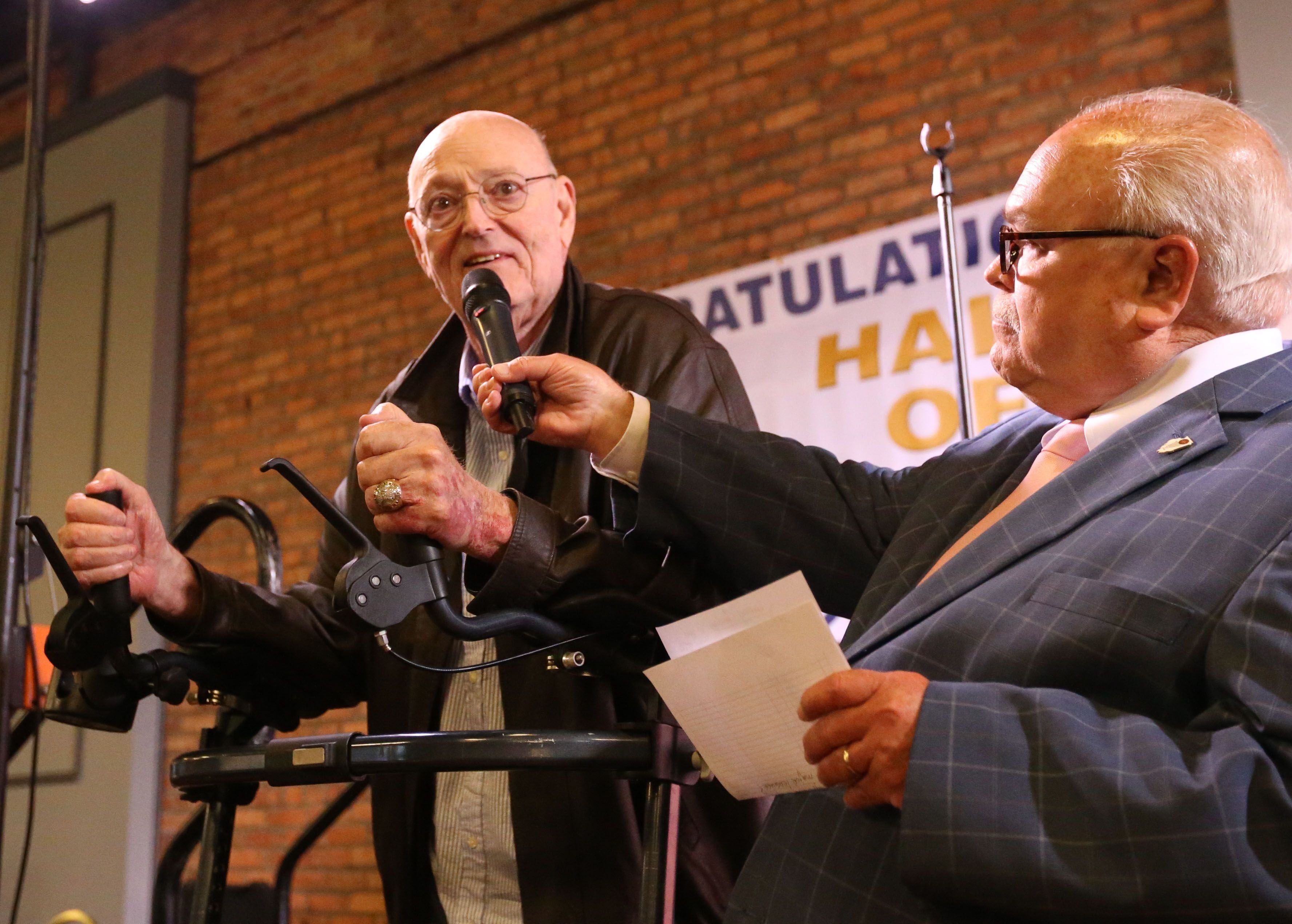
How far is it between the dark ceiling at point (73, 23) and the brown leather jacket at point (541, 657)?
16.5 ft

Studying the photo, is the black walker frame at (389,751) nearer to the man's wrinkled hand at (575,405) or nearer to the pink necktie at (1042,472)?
the man's wrinkled hand at (575,405)

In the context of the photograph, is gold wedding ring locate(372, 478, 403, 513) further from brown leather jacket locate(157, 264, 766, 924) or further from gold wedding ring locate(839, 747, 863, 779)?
gold wedding ring locate(839, 747, 863, 779)

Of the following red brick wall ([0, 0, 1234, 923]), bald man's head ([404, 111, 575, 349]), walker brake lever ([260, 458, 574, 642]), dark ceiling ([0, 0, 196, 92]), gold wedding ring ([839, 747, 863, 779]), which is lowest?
gold wedding ring ([839, 747, 863, 779])

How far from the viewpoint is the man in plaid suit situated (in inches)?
39.0

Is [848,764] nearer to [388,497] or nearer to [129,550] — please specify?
[388,497]

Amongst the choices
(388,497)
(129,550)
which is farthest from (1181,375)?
(129,550)

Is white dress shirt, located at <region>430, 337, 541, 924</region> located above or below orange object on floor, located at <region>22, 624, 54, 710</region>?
below

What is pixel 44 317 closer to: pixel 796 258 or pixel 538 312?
pixel 796 258

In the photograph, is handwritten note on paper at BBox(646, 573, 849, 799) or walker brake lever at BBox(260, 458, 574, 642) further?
walker brake lever at BBox(260, 458, 574, 642)

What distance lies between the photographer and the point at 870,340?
3.75m

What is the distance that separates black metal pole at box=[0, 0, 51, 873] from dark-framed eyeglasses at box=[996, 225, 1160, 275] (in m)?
1.66

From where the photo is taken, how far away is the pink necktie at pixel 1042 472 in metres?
1.40

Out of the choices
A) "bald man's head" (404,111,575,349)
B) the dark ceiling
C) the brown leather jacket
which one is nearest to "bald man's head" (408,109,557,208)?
"bald man's head" (404,111,575,349)

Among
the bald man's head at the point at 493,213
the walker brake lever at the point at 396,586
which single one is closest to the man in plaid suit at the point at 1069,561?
the walker brake lever at the point at 396,586
